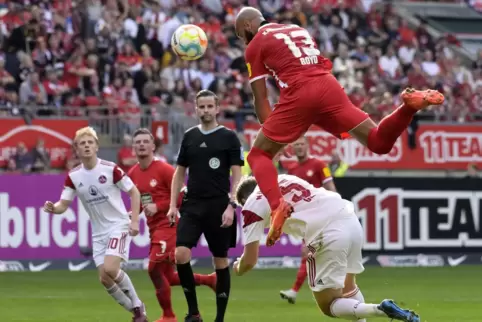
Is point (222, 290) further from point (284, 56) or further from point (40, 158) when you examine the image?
point (40, 158)

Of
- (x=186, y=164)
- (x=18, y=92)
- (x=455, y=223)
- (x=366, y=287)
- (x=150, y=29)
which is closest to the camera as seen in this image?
(x=186, y=164)

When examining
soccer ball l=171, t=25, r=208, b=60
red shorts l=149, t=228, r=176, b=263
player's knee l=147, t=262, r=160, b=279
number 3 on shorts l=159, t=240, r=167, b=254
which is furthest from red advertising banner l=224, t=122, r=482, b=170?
player's knee l=147, t=262, r=160, b=279

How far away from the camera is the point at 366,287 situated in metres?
18.4

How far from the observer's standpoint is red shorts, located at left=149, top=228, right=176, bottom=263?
1431cm

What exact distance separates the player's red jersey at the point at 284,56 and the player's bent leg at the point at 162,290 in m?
3.57

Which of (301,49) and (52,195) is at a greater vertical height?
(301,49)

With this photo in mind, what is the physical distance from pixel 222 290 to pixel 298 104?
119 inches

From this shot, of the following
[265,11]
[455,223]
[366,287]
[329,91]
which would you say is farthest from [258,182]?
[265,11]

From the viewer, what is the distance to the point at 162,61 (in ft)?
91.7

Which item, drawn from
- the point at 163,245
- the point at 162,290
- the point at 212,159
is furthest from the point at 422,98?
the point at 163,245

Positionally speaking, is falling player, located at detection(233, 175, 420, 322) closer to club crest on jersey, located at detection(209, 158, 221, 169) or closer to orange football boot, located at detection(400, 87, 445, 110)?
orange football boot, located at detection(400, 87, 445, 110)

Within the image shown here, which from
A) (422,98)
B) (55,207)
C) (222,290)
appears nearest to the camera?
(422,98)

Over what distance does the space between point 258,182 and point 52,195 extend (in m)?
12.1

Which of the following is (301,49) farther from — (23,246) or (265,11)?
(265,11)
